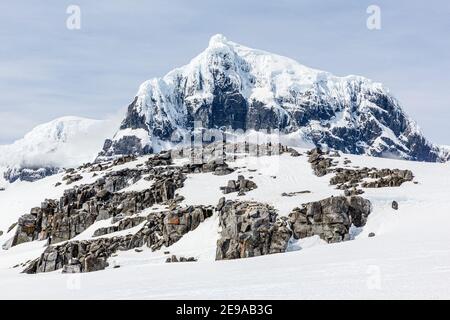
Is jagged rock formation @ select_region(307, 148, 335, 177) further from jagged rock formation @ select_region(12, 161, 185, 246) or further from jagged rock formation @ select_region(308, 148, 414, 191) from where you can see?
jagged rock formation @ select_region(12, 161, 185, 246)

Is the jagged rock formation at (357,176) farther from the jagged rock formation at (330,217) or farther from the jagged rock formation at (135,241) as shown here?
the jagged rock formation at (135,241)

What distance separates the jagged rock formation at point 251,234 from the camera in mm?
56562

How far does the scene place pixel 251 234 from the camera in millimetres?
57750

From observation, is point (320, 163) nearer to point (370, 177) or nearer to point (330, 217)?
point (370, 177)

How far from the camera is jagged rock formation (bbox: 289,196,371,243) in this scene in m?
59.6

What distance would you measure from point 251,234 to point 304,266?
25537 mm

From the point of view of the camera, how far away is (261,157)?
98938 millimetres

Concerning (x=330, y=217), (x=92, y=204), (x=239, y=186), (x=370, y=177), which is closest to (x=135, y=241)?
(x=239, y=186)

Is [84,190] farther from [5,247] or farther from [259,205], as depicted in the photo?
[259,205]

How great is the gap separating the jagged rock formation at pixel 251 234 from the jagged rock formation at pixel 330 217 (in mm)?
1743

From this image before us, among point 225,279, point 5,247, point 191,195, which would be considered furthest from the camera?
point 5,247

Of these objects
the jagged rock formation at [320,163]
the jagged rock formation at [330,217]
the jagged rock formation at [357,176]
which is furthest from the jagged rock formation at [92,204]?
the jagged rock formation at [330,217]
